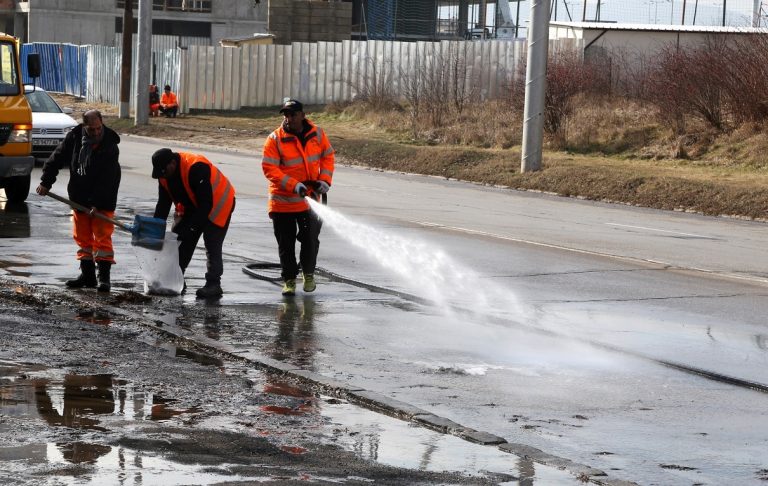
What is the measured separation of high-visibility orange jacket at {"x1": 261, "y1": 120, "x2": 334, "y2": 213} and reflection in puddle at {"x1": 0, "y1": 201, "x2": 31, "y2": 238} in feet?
16.2

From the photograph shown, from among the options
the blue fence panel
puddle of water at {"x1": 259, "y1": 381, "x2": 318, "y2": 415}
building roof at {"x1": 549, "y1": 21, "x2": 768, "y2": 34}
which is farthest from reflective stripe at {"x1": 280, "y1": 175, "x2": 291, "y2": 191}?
the blue fence panel

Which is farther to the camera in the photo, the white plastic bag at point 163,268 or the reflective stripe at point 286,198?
the reflective stripe at point 286,198

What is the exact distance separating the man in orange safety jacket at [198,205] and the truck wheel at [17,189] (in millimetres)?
7704

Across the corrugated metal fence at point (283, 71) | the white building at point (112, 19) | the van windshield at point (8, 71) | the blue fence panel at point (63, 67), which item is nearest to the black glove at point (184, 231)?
the van windshield at point (8, 71)

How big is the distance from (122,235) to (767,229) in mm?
9796

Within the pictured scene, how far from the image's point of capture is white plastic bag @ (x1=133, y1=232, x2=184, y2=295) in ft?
37.3

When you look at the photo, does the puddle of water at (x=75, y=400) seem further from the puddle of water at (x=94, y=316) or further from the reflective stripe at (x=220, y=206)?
the reflective stripe at (x=220, y=206)

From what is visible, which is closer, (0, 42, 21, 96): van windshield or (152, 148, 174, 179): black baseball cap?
(152, 148, 174, 179): black baseball cap

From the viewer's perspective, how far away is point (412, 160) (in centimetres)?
3019

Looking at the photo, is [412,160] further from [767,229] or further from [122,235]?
[122,235]

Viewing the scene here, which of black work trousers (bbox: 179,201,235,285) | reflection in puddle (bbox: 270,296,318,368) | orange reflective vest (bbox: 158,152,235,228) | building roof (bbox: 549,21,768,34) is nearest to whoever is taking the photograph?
reflection in puddle (bbox: 270,296,318,368)

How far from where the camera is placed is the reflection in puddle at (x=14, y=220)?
50.9 feet

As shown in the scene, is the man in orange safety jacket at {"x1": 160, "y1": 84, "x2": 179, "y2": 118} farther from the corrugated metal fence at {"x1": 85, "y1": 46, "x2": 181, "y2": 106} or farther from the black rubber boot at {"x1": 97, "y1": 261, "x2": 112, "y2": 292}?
the black rubber boot at {"x1": 97, "y1": 261, "x2": 112, "y2": 292}

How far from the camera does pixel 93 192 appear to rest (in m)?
11.6
